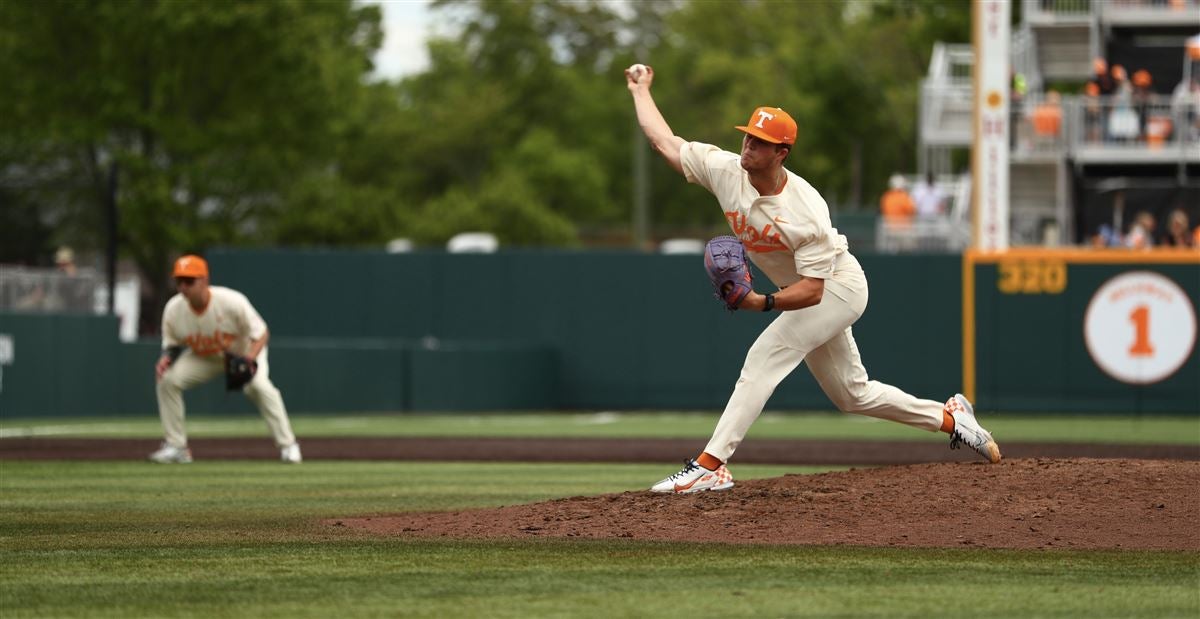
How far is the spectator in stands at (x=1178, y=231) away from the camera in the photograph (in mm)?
25734

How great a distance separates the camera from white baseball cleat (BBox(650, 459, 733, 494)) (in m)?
8.72

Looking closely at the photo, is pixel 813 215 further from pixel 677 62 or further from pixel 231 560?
pixel 677 62

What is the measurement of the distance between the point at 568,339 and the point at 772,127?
734 inches

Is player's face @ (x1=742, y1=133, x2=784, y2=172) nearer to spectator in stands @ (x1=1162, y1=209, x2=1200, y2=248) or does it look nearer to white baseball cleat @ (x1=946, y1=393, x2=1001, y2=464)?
white baseball cleat @ (x1=946, y1=393, x2=1001, y2=464)

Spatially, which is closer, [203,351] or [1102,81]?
[203,351]

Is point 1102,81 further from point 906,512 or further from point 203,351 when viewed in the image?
point 906,512

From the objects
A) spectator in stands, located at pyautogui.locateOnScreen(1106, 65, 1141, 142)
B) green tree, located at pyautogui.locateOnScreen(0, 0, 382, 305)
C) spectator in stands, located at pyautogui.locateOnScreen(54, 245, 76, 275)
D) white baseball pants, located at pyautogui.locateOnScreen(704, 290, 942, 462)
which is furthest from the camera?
green tree, located at pyautogui.locateOnScreen(0, 0, 382, 305)

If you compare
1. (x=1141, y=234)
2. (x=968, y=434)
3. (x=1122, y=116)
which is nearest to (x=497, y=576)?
(x=968, y=434)

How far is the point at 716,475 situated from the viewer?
8.76 meters

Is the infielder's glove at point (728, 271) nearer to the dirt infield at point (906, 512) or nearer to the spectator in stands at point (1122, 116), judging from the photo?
the dirt infield at point (906, 512)

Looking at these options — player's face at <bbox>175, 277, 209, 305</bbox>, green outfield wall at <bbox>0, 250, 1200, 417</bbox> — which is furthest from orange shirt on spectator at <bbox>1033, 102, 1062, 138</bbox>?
player's face at <bbox>175, 277, 209, 305</bbox>

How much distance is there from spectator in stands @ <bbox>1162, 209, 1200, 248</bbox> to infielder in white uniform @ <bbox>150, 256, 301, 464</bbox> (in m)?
16.6

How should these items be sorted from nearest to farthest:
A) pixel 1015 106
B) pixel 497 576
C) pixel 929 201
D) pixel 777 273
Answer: pixel 497 576
pixel 777 273
pixel 929 201
pixel 1015 106

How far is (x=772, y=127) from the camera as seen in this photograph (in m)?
8.33
